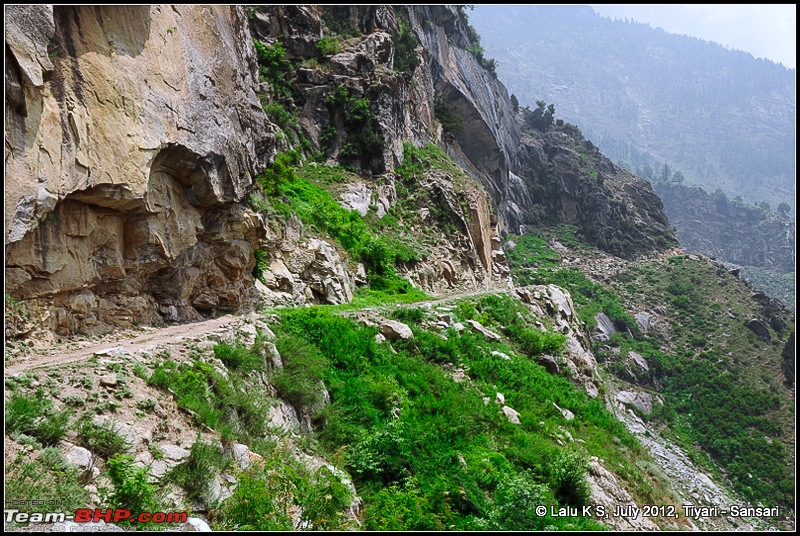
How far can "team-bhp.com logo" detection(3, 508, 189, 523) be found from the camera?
3.59 meters

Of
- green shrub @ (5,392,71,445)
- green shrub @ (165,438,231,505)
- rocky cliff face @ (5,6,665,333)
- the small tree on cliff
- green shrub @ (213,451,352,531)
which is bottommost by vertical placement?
green shrub @ (213,451,352,531)

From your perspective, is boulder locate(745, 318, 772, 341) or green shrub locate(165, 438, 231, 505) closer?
green shrub locate(165, 438, 231, 505)

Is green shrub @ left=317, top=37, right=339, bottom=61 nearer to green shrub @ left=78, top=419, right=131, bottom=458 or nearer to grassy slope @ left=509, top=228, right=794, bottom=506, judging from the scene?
green shrub @ left=78, top=419, right=131, bottom=458

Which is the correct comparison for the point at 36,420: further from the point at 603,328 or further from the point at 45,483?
the point at 603,328

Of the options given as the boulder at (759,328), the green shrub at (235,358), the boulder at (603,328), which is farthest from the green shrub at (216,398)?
the boulder at (759,328)

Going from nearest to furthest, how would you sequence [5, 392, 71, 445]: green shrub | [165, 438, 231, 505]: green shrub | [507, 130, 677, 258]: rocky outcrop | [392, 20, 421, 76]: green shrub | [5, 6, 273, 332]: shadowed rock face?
[5, 392, 71, 445]: green shrub < [165, 438, 231, 505]: green shrub < [5, 6, 273, 332]: shadowed rock face < [392, 20, 421, 76]: green shrub < [507, 130, 677, 258]: rocky outcrop

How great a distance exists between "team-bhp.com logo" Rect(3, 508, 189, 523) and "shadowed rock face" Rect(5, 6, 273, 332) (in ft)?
17.2

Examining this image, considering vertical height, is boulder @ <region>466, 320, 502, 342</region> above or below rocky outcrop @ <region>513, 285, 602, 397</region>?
above

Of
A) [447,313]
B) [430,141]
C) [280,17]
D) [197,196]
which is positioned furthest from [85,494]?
[430,141]

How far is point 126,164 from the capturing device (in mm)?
9273

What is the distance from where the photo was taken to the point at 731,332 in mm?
56688

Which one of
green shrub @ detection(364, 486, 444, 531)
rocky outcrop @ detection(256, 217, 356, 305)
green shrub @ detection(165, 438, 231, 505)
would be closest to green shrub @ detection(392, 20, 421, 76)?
rocky outcrop @ detection(256, 217, 356, 305)

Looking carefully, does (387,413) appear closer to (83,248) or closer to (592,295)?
(83,248)

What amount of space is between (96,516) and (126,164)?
25.5ft
